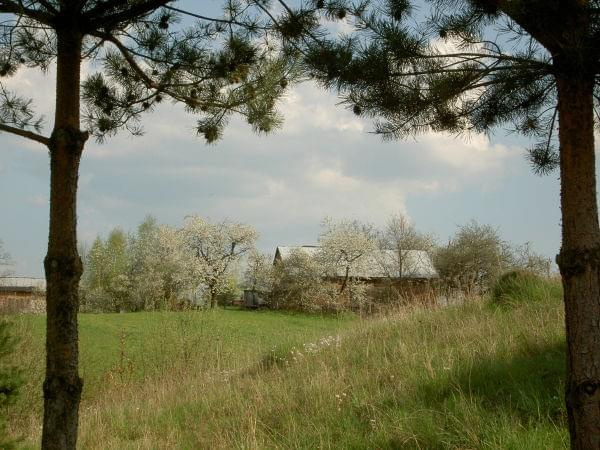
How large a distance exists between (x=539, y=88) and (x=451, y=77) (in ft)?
2.92

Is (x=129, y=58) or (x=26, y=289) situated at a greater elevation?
(x=129, y=58)

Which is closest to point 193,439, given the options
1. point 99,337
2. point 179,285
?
point 99,337

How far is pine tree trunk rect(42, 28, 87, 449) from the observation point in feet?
11.2

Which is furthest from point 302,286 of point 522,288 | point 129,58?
point 129,58

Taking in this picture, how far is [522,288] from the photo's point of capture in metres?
8.52

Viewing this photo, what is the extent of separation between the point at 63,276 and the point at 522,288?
677 centimetres

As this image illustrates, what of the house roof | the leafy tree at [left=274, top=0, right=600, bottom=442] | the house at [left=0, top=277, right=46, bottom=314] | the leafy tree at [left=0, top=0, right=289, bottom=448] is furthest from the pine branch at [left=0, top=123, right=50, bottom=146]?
the house at [left=0, top=277, right=46, bottom=314]

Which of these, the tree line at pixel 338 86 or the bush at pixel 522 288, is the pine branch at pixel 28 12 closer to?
the tree line at pixel 338 86

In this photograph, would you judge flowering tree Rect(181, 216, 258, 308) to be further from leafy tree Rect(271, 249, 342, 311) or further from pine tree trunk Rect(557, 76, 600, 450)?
pine tree trunk Rect(557, 76, 600, 450)

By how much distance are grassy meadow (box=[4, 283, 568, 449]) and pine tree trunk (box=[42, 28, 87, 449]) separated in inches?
58.6

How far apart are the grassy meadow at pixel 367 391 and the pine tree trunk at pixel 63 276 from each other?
1489 millimetres

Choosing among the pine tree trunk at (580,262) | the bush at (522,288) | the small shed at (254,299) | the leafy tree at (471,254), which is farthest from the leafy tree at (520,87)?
the small shed at (254,299)

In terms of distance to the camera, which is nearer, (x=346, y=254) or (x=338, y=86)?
(x=338, y=86)

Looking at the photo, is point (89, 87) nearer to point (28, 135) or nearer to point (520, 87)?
point (28, 135)
